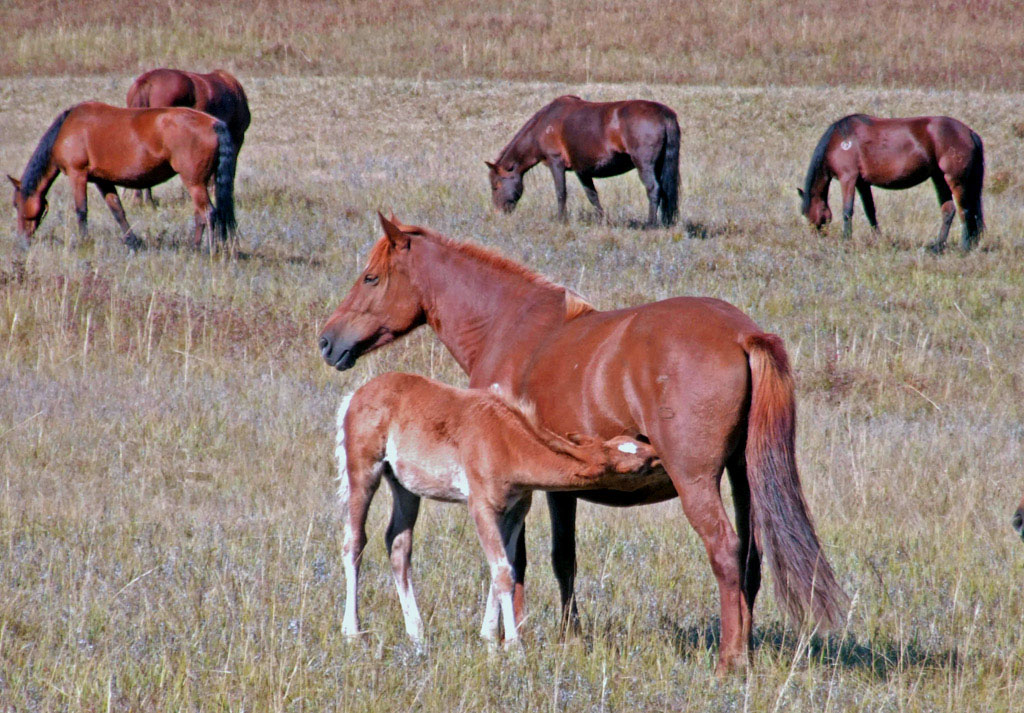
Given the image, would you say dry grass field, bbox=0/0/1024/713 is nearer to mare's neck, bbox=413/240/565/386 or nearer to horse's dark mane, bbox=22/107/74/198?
horse's dark mane, bbox=22/107/74/198

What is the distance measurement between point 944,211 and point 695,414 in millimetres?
12850

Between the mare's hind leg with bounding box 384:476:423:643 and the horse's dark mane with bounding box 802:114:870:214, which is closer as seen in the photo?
the mare's hind leg with bounding box 384:476:423:643

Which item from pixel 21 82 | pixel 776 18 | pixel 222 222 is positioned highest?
pixel 776 18

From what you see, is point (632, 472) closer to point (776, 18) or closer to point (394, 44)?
point (394, 44)

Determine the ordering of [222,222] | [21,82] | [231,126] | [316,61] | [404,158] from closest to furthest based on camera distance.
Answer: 1. [222,222]
2. [231,126]
3. [404,158]
4. [21,82]
5. [316,61]

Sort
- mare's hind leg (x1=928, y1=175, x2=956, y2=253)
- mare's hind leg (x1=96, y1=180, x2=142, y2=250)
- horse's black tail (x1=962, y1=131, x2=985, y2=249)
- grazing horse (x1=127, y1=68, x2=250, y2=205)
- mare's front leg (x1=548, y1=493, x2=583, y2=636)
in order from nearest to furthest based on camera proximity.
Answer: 1. mare's front leg (x1=548, y1=493, x2=583, y2=636)
2. mare's hind leg (x1=96, y1=180, x2=142, y2=250)
3. mare's hind leg (x1=928, y1=175, x2=956, y2=253)
4. horse's black tail (x1=962, y1=131, x2=985, y2=249)
5. grazing horse (x1=127, y1=68, x2=250, y2=205)

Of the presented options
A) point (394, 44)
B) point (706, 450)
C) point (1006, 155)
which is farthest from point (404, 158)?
point (706, 450)

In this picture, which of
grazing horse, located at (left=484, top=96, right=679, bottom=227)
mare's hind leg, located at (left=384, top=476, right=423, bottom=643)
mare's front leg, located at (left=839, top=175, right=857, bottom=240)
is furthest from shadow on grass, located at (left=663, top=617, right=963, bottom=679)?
mare's front leg, located at (left=839, top=175, right=857, bottom=240)

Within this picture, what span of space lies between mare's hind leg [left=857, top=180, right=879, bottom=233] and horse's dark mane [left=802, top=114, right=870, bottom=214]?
2.36 ft

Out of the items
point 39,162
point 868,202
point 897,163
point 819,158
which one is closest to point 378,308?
point 39,162

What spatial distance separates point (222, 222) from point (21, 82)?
17.8 m

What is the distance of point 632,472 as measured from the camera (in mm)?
4117

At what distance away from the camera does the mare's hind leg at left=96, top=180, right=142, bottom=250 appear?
42.5 feet

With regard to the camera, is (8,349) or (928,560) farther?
(8,349)
